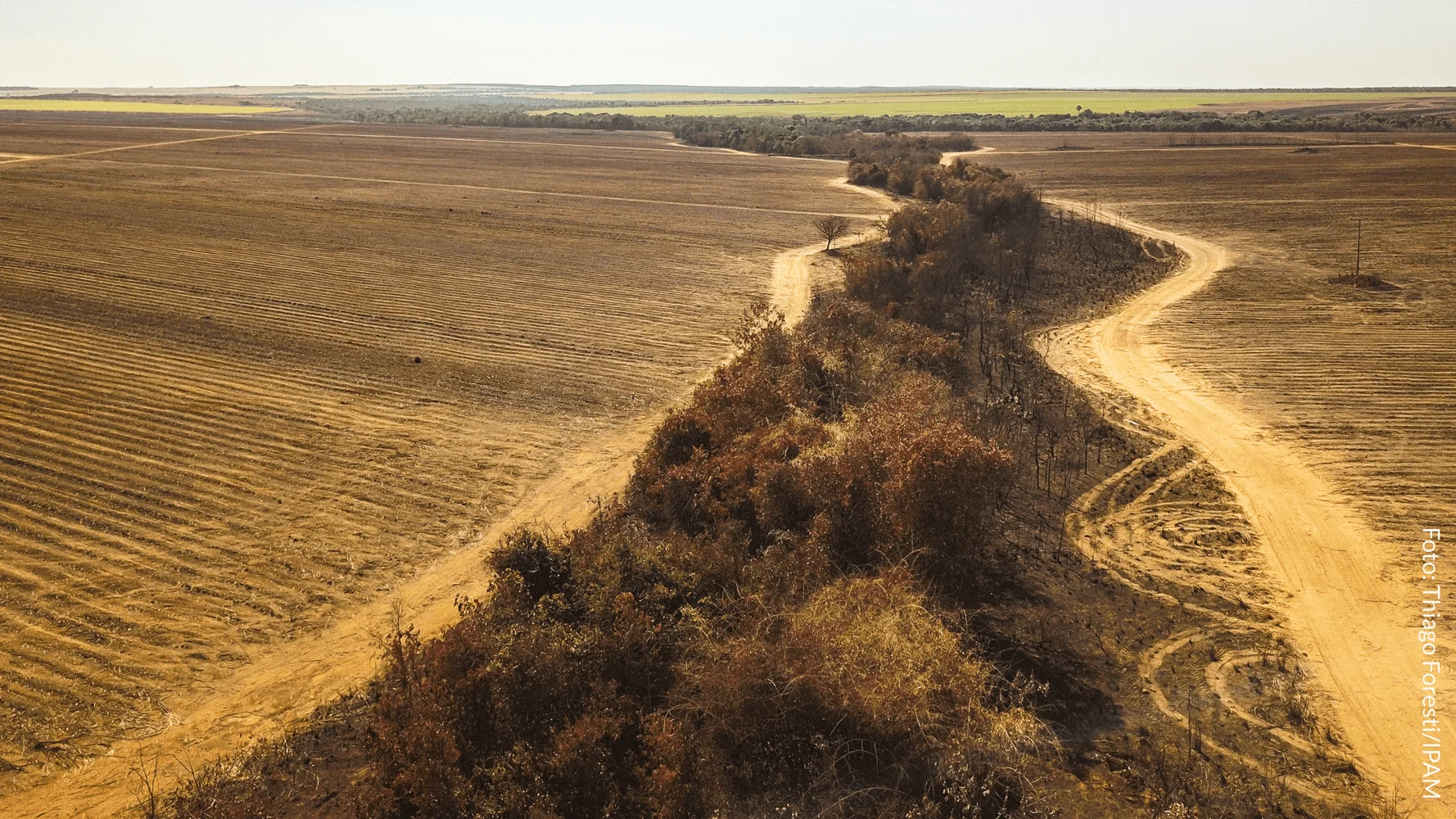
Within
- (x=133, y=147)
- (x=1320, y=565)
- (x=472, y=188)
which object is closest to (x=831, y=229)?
(x=1320, y=565)

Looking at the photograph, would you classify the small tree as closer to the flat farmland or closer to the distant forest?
the flat farmland

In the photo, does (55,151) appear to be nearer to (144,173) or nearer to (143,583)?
(144,173)

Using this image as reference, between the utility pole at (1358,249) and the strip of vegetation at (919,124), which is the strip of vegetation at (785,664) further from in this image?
the strip of vegetation at (919,124)

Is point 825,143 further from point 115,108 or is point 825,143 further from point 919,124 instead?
point 115,108

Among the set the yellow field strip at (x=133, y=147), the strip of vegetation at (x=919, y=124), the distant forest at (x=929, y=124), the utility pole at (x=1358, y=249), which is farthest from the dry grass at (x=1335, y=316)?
the yellow field strip at (x=133, y=147)

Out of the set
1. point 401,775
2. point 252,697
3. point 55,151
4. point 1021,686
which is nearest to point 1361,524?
point 1021,686
